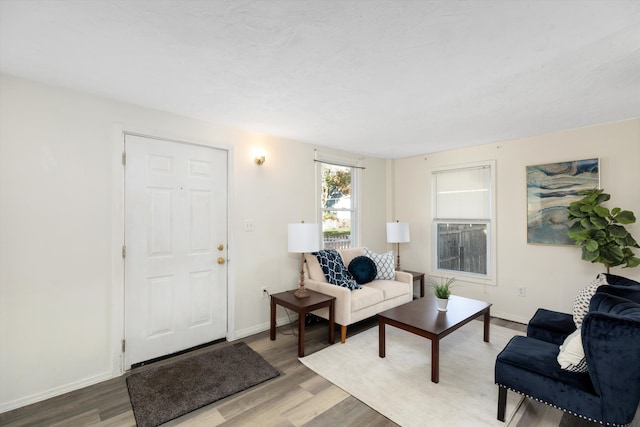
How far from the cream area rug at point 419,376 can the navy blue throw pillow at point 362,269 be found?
67cm

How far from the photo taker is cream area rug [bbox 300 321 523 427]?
200 centimetres

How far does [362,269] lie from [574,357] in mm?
2293

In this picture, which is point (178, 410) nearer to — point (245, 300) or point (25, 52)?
point (245, 300)

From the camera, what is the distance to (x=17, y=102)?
2.12 meters

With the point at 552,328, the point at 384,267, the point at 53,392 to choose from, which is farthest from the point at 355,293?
the point at 53,392

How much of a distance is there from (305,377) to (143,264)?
1.79m

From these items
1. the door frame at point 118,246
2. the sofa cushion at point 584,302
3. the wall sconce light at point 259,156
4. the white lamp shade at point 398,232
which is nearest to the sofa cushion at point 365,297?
the white lamp shade at point 398,232

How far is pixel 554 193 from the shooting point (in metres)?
3.47

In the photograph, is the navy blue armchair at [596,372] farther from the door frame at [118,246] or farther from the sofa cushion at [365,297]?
the door frame at [118,246]

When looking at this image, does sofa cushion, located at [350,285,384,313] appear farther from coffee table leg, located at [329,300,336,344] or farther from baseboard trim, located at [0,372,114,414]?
baseboard trim, located at [0,372,114,414]

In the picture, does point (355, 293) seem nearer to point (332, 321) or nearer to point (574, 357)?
point (332, 321)

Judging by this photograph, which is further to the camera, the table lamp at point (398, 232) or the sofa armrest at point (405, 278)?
the table lamp at point (398, 232)

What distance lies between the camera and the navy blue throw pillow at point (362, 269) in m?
3.75

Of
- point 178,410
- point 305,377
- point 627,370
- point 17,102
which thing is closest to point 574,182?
point 627,370
